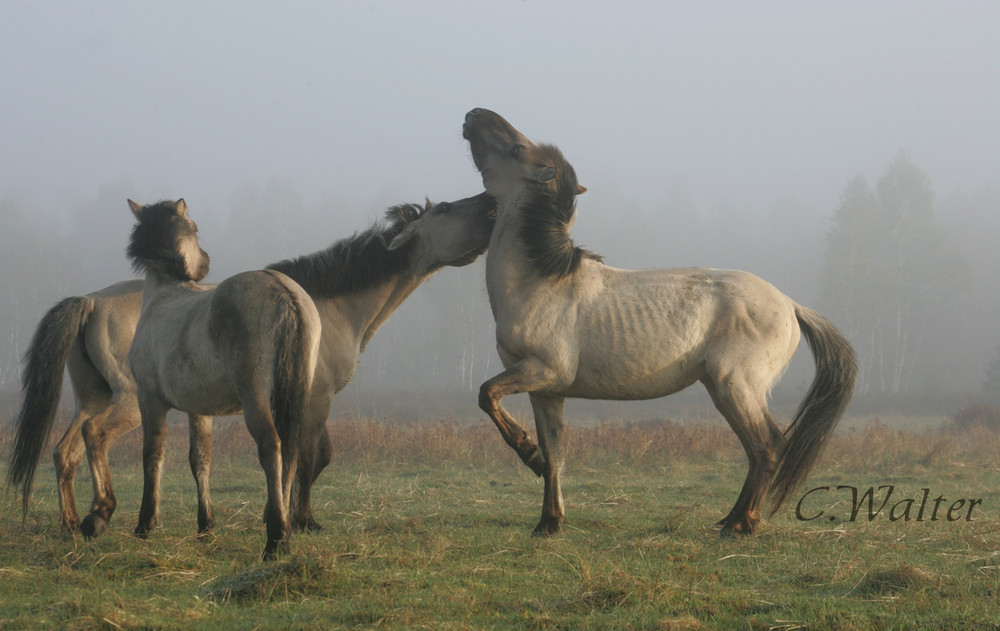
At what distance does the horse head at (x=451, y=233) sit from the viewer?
22.4 ft

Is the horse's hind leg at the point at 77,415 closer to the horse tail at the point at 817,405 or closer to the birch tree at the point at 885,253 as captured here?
the horse tail at the point at 817,405

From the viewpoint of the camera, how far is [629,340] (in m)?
6.02

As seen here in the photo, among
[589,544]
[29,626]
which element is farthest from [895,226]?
[29,626]

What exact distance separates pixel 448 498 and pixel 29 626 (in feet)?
16.8

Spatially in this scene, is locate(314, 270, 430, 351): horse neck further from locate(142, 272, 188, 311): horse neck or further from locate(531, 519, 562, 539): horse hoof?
locate(531, 519, 562, 539): horse hoof

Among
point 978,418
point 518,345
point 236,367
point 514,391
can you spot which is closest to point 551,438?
point 514,391

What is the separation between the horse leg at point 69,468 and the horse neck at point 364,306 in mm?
2055

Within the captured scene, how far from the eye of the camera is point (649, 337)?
237 inches

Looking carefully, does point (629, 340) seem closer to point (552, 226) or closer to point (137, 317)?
point (552, 226)

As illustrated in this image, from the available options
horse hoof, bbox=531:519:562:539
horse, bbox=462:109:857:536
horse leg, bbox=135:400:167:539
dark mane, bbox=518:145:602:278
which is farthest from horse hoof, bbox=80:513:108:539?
dark mane, bbox=518:145:602:278

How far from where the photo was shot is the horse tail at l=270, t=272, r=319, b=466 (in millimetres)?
4676

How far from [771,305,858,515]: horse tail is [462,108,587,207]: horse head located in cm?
224

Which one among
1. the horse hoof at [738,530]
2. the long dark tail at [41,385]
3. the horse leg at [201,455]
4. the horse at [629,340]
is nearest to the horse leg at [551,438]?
the horse at [629,340]

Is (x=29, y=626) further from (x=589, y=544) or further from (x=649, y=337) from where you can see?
(x=649, y=337)
